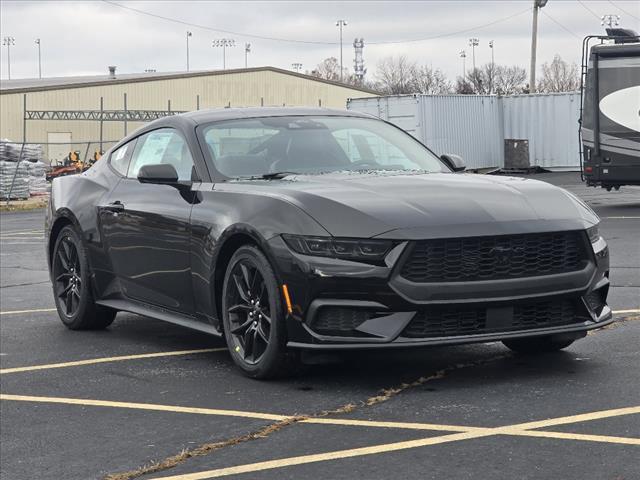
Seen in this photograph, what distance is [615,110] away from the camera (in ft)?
77.6

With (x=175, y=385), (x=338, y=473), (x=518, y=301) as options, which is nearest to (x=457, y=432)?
(x=338, y=473)

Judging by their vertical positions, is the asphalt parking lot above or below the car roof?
below

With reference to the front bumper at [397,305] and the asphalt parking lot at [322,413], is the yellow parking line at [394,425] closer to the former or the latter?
the asphalt parking lot at [322,413]

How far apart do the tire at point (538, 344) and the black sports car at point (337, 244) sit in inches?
0.5

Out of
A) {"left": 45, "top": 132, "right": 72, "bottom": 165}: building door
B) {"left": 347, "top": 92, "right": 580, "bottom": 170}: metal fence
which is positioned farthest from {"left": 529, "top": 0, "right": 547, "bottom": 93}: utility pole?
{"left": 45, "top": 132, "right": 72, "bottom": 165}: building door

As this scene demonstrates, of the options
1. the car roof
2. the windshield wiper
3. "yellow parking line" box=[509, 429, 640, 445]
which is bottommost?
"yellow parking line" box=[509, 429, 640, 445]

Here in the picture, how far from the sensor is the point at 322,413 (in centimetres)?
596

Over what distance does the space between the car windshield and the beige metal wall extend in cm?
5449

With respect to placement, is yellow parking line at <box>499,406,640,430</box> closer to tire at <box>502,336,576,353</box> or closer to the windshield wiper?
tire at <box>502,336,576,353</box>

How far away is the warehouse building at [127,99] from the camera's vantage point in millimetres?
60625

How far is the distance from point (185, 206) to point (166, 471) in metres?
2.76

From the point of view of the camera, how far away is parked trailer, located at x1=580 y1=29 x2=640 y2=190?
23469 millimetres

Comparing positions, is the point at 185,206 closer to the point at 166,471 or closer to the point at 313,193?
the point at 313,193

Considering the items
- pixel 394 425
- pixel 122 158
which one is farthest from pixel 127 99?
pixel 394 425
